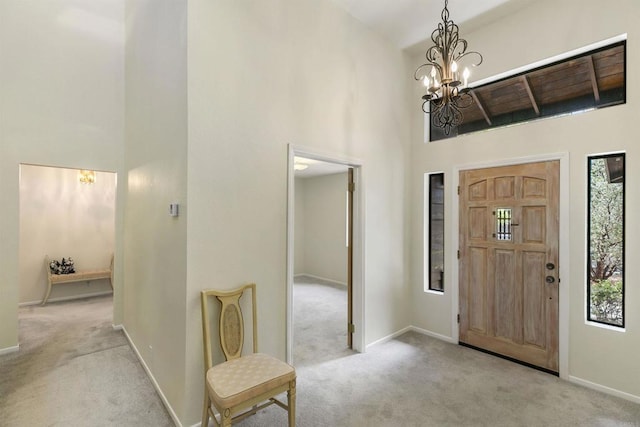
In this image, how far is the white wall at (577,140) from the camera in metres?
2.59

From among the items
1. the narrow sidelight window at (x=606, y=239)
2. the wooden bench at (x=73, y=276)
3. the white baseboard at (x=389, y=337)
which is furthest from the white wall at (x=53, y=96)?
the narrow sidelight window at (x=606, y=239)

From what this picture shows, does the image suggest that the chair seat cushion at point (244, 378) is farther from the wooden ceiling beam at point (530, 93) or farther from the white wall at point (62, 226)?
the white wall at point (62, 226)

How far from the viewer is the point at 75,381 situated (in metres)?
2.84

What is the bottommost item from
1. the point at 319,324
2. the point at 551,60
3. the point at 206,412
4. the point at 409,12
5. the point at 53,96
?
the point at 319,324

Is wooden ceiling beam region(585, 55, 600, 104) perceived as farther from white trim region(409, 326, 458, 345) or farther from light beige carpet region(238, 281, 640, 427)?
white trim region(409, 326, 458, 345)

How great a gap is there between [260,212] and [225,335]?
3.29 feet

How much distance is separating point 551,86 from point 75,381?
18.4 feet

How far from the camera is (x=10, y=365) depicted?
3160 millimetres

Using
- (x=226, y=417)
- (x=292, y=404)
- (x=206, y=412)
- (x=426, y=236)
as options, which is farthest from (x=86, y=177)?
(x=426, y=236)

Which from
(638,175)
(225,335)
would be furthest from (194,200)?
(638,175)

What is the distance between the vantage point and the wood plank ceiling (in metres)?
2.78

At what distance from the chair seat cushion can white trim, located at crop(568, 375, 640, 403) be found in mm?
2787

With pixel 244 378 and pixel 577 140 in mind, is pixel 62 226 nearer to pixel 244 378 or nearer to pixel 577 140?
pixel 244 378

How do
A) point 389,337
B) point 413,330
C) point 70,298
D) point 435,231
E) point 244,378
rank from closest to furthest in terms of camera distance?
point 244,378
point 389,337
point 435,231
point 413,330
point 70,298
